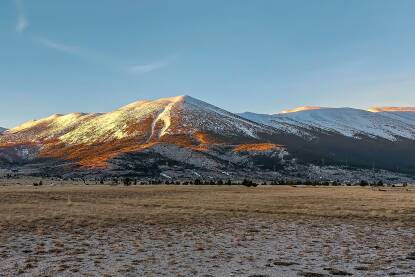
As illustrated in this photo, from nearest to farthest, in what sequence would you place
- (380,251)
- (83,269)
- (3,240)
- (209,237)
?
(83,269) → (380,251) → (3,240) → (209,237)

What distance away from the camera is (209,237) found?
28250 mm

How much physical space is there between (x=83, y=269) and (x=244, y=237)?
1221 centimetres

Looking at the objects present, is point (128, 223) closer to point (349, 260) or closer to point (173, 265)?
point (173, 265)

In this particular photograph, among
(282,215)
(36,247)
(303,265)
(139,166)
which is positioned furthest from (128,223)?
(139,166)

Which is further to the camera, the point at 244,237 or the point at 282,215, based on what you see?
the point at 282,215

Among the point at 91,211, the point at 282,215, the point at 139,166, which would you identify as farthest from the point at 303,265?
the point at 139,166

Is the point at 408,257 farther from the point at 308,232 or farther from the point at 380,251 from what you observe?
the point at 308,232

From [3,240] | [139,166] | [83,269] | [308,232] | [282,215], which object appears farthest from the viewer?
[139,166]

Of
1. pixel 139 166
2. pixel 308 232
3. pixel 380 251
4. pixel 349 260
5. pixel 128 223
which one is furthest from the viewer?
pixel 139 166

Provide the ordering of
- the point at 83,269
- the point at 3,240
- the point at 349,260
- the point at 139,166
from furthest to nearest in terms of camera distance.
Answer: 1. the point at 139,166
2. the point at 3,240
3. the point at 349,260
4. the point at 83,269

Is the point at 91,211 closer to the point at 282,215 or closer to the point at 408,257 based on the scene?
the point at 282,215

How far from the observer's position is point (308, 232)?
1212 inches

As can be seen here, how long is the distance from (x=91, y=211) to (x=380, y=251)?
28.2 meters

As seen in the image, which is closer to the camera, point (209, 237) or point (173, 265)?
point (173, 265)
